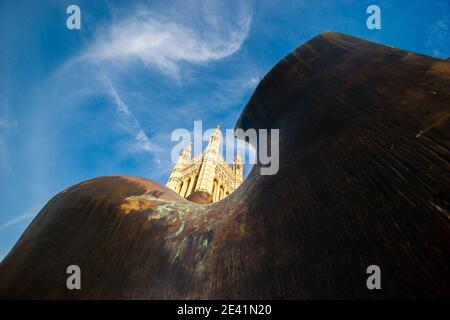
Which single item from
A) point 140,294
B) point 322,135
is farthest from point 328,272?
point 140,294

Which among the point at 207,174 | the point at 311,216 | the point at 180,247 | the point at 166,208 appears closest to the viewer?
the point at 311,216

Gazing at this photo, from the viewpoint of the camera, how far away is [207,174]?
25.1 m

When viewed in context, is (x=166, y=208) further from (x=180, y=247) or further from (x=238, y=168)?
(x=238, y=168)

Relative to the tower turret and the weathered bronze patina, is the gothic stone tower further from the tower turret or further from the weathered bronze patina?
the weathered bronze patina

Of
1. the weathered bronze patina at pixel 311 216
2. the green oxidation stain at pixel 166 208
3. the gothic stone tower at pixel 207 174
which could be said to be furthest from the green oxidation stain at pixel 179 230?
the gothic stone tower at pixel 207 174

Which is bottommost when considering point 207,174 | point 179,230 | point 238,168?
point 179,230

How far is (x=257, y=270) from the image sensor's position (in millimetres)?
944

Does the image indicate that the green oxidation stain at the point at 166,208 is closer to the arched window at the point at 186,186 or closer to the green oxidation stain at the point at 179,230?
the green oxidation stain at the point at 179,230

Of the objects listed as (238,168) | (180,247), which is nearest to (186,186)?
(238,168)

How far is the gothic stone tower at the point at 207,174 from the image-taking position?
2507 centimetres

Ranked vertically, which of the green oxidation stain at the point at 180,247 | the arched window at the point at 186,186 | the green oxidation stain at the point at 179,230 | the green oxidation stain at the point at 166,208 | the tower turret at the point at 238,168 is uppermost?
the tower turret at the point at 238,168

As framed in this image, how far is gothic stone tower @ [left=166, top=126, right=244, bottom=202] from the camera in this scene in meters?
25.1

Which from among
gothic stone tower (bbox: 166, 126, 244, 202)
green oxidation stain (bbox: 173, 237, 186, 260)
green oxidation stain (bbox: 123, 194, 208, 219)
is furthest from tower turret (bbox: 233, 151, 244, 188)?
green oxidation stain (bbox: 173, 237, 186, 260)
